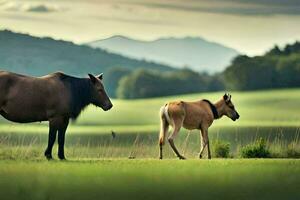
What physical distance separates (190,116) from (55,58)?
955cm

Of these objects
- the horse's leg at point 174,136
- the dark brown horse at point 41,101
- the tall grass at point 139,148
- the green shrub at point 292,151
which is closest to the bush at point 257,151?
the tall grass at point 139,148

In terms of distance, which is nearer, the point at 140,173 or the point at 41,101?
the point at 140,173

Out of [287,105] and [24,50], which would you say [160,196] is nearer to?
[24,50]

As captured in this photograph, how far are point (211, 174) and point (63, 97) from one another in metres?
3.62

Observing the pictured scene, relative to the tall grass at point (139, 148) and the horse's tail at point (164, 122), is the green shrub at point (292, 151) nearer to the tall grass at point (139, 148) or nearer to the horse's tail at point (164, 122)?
the tall grass at point (139, 148)

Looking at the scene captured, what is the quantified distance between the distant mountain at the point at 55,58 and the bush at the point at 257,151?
810cm

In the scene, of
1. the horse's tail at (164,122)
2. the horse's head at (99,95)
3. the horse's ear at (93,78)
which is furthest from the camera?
the horse's tail at (164,122)

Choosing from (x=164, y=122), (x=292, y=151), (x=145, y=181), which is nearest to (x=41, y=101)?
(x=164, y=122)

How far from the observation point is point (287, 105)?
3022cm

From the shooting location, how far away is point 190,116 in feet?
60.1

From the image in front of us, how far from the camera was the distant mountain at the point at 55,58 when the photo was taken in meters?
26.8

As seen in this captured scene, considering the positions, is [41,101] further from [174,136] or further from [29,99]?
[174,136]

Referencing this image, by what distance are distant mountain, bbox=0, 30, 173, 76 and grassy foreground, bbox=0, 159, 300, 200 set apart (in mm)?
11918

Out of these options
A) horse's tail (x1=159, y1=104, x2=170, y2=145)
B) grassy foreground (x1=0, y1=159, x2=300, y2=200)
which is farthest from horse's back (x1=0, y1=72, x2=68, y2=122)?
horse's tail (x1=159, y1=104, x2=170, y2=145)
